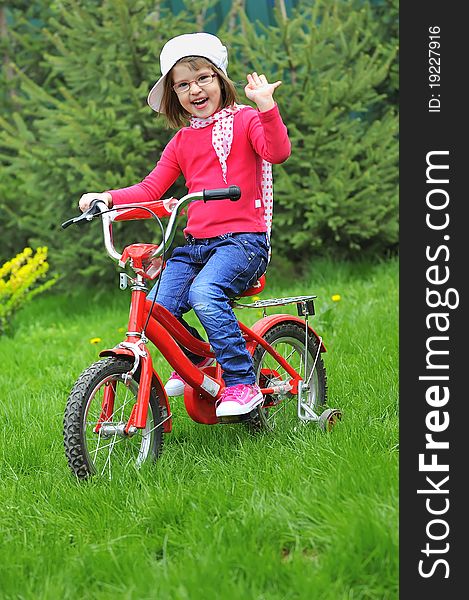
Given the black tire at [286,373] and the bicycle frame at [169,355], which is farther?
the black tire at [286,373]

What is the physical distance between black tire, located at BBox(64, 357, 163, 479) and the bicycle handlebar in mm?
424

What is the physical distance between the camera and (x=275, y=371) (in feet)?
12.7

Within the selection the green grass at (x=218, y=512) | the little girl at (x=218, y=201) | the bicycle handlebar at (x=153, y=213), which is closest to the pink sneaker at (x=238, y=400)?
the little girl at (x=218, y=201)

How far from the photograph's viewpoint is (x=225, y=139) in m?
3.42

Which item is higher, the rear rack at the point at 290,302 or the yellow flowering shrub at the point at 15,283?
the yellow flowering shrub at the point at 15,283

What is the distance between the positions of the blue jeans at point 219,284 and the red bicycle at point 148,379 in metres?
0.10

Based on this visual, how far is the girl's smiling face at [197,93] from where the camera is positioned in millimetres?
3375

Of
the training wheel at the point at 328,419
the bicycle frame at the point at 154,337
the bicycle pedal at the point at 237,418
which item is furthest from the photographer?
the training wheel at the point at 328,419

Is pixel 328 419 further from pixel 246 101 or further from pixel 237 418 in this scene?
pixel 246 101

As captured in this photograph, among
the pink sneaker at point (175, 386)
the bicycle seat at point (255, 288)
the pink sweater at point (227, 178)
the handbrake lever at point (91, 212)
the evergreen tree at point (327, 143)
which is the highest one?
the evergreen tree at point (327, 143)

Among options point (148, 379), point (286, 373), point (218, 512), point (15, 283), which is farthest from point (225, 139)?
point (15, 283)

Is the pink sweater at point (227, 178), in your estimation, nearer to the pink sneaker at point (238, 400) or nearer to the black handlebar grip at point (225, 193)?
the black handlebar grip at point (225, 193)

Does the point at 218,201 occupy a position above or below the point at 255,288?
above

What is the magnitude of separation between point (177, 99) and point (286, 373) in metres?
1.31
